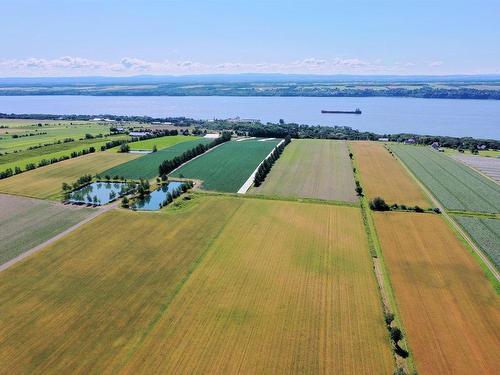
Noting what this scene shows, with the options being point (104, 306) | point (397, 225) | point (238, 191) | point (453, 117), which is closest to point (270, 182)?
point (238, 191)

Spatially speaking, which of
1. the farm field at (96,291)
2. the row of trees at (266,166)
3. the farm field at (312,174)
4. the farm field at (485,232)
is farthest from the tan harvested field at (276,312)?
the row of trees at (266,166)

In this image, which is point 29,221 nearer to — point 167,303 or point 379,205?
point 167,303

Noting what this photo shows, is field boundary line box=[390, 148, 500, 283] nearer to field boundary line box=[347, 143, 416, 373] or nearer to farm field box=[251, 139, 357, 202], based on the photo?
field boundary line box=[347, 143, 416, 373]

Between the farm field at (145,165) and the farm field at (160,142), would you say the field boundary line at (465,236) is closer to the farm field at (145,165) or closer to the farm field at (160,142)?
the farm field at (145,165)

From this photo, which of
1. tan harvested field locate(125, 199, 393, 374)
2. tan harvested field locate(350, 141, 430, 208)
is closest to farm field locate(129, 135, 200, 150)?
tan harvested field locate(350, 141, 430, 208)

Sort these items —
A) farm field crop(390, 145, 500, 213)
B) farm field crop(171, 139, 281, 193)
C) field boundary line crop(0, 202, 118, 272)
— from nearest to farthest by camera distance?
field boundary line crop(0, 202, 118, 272) < farm field crop(390, 145, 500, 213) < farm field crop(171, 139, 281, 193)

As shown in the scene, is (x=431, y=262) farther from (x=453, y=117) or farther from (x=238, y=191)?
(x=453, y=117)
